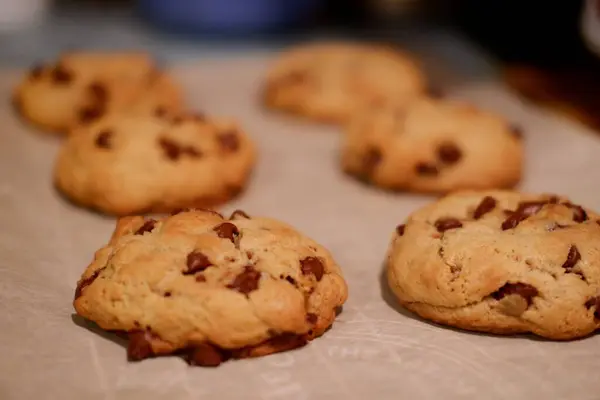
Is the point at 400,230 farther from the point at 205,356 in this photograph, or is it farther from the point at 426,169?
the point at 205,356

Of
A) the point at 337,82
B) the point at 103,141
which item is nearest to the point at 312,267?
the point at 103,141

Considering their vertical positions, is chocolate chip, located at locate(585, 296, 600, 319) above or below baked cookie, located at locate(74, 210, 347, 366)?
above

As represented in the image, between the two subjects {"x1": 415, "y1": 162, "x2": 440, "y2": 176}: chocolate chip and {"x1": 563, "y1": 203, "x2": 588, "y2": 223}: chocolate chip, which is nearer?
{"x1": 563, "y1": 203, "x2": 588, "y2": 223}: chocolate chip

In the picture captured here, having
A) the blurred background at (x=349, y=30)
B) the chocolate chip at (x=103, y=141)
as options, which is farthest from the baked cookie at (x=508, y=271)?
the blurred background at (x=349, y=30)

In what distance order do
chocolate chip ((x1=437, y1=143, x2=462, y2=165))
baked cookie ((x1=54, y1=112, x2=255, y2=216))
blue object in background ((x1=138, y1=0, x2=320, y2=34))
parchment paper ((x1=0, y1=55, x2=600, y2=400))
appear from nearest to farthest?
1. parchment paper ((x1=0, y1=55, x2=600, y2=400))
2. baked cookie ((x1=54, y1=112, x2=255, y2=216))
3. chocolate chip ((x1=437, y1=143, x2=462, y2=165))
4. blue object in background ((x1=138, y1=0, x2=320, y2=34))

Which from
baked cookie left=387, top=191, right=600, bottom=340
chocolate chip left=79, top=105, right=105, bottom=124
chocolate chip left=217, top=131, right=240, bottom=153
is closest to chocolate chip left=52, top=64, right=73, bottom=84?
chocolate chip left=79, top=105, right=105, bottom=124

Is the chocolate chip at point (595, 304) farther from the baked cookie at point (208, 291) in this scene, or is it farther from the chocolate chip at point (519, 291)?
the baked cookie at point (208, 291)

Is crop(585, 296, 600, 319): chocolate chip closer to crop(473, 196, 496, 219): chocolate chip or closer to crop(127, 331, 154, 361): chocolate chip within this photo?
crop(473, 196, 496, 219): chocolate chip
